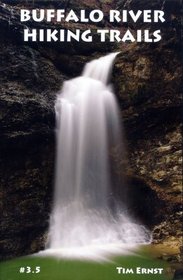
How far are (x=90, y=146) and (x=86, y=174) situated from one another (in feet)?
2.21

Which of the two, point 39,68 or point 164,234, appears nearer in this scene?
point 164,234

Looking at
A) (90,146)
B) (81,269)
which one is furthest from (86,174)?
(81,269)

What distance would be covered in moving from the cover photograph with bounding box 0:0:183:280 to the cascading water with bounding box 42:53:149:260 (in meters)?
0.02

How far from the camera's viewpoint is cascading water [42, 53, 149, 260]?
11.8 m

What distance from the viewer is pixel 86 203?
11867mm

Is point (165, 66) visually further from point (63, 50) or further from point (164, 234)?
point (164, 234)

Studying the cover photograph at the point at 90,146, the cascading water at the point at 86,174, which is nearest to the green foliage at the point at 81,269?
the cover photograph at the point at 90,146

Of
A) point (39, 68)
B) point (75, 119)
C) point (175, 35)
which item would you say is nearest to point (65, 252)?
point (75, 119)

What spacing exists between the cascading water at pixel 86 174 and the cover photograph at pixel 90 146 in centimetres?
2

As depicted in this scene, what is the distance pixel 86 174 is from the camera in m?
11.9

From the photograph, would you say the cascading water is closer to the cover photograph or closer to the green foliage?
the cover photograph

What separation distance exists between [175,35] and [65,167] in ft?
13.1

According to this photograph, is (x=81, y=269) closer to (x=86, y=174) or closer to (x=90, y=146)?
(x=86, y=174)

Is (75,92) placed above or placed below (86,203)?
above
